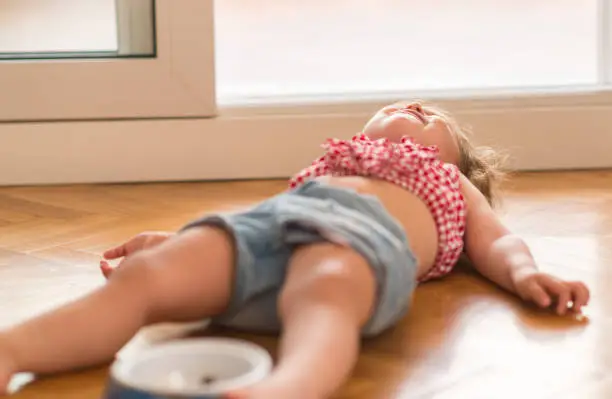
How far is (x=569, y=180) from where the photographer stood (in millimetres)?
2170

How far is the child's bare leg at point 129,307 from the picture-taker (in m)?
1.08

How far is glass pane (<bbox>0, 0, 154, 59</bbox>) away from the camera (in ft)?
7.09

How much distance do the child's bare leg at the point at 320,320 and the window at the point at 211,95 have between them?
103 centimetres

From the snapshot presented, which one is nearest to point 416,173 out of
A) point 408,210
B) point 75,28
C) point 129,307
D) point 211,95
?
point 408,210

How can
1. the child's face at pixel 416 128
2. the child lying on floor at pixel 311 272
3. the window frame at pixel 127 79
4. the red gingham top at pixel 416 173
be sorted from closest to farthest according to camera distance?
1. the child lying on floor at pixel 311 272
2. the red gingham top at pixel 416 173
3. the child's face at pixel 416 128
4. the window frame at pixel 127 79

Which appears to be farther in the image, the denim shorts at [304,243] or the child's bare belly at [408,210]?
the child's bare belly at [408,210]

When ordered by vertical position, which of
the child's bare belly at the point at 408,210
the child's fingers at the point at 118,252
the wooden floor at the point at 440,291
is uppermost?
the child's bare belly at the point at 408,210

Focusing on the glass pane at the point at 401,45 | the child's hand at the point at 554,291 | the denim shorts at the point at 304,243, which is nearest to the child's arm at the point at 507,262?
the child's hand at the point at 554,291

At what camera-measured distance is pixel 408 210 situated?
141cm

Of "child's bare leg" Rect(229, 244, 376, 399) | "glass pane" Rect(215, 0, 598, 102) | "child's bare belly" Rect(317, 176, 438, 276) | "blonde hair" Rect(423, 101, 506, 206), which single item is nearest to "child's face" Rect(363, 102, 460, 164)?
"blonde hair" Rect(423, 101, 506, 206)

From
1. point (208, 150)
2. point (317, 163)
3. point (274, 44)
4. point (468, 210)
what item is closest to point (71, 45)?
point (208, 150)

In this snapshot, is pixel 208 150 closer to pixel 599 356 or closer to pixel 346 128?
pixel 346 128

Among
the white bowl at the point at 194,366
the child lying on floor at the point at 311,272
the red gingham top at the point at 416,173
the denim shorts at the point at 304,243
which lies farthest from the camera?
the red gingham top at the point at 416,173

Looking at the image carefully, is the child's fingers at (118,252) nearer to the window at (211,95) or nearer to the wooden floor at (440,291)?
the wooden floor at (440,291)
